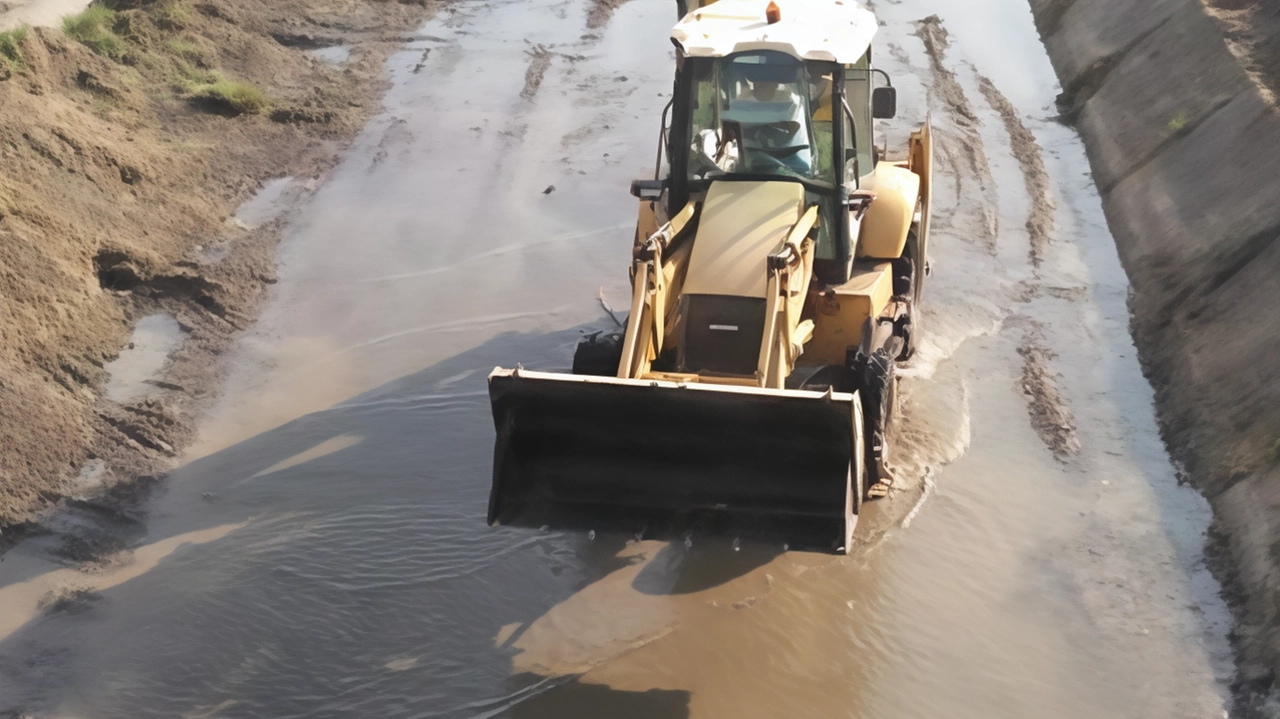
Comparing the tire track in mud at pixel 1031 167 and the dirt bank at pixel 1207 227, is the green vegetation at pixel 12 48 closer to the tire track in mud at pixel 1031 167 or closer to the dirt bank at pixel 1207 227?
the tire track in mud at pixel 1031 167

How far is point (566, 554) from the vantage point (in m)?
8.09

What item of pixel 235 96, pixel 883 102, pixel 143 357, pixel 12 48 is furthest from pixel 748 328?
pixel 12 48

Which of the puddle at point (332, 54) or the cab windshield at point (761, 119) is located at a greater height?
the cab windshield at point (761, 119)

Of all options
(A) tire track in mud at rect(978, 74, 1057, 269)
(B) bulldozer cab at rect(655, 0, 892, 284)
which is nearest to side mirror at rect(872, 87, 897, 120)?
(B) bulldozer cab at rect(655, 0, 892, 284)

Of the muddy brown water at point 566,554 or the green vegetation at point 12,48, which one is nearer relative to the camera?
the muddy brown water at point 566,554

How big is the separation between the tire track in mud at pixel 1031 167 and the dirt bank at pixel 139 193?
7381 mm

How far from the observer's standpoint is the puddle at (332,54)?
17.6 meters

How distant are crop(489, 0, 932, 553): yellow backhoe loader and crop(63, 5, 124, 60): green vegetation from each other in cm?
967

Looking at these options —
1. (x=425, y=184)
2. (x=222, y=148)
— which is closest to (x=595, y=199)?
(x=425, y=184)

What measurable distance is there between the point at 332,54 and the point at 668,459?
12.8m

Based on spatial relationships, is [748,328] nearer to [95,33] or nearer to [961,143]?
[961,143]

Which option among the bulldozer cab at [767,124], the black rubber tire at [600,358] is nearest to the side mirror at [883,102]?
the bulldozer cab at [767,124]

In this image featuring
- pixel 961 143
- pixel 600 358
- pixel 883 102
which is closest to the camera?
pixel 600 358

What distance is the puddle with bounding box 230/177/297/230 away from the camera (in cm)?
1302
